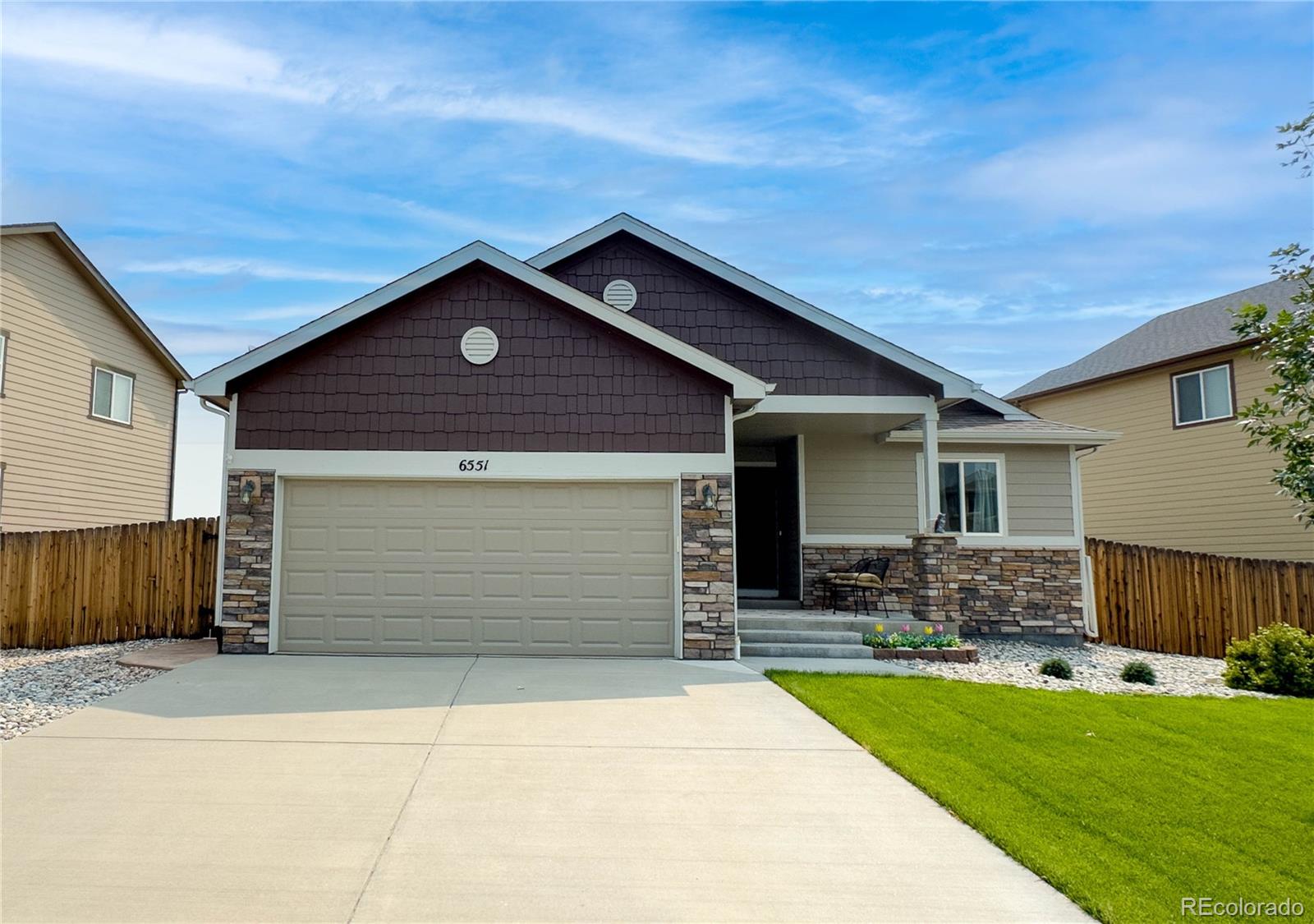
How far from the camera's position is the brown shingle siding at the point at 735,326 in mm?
13016

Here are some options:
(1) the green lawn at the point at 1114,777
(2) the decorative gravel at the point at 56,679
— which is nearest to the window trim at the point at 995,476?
(1) the green lawn at the point at 1114,777

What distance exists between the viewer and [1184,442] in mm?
17703

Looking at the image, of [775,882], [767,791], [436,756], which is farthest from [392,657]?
[775,882]

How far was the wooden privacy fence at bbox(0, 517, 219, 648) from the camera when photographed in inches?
A: 475

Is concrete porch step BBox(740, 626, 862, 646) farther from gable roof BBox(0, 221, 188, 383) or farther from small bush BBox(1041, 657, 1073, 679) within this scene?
gable roof BBox(0, 221, 188, 383)

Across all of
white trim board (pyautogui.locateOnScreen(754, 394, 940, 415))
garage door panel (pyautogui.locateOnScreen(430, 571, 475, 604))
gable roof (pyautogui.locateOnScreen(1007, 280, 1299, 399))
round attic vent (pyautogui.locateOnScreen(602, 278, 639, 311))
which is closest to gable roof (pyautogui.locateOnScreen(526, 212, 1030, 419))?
white trim board (pyautogui.locateOnScreen(754, 394, 940, 415))

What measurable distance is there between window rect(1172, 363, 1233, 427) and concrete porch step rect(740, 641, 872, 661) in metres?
10.5

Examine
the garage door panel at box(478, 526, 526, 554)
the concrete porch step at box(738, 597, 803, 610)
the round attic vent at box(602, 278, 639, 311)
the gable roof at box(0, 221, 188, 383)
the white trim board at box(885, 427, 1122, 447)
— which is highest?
the gable roof at box(0, 221, 188, 383)

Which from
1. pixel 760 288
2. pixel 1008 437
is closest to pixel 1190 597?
pixel 1008 437

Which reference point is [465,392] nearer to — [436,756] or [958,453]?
[436,756]

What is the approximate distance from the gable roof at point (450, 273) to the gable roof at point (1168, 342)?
36.6ft

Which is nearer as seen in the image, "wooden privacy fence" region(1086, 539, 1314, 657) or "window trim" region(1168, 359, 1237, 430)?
"wooden privacy fence" region(1086, 539, 1314, 657)

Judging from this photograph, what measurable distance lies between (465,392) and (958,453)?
825cm

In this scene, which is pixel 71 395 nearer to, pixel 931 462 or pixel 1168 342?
pixel 931 462
